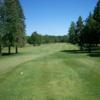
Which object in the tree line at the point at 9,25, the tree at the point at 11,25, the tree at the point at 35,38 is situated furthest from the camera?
the tree at the point at 35,38

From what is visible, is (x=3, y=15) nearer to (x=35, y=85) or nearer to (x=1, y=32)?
(x=1, y=32)

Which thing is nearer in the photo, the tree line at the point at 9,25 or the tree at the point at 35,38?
the tree line at the point at 9,25

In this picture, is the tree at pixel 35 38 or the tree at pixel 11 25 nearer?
the tree at pixel 11 25

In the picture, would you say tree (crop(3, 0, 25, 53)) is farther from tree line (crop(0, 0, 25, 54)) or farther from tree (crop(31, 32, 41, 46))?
tree (crop(31, 32, 41, 46))

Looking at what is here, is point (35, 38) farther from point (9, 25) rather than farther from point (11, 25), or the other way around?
point (9, 25)

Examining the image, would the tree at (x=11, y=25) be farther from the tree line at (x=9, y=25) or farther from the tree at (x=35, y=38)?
the tree at (x=35, y=38)

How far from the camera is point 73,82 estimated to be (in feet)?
56.9

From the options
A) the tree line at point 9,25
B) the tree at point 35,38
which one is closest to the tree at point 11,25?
the tree line at point 9,25

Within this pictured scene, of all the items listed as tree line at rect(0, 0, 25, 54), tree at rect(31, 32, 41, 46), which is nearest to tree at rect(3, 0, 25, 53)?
tree line at rect(0, 0, 25, 54)

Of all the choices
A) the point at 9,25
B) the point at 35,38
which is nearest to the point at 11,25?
the point at 9,25

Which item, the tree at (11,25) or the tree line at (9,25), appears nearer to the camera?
the tree line at (9,25)

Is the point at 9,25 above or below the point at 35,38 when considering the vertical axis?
above

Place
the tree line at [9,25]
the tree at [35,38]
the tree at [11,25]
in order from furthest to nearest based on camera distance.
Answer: the tree at [35,38] → the tree at [11,25] → the tree line at [9,25]

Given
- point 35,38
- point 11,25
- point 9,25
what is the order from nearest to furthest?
point 9,25
point 11,25
point 35,38
